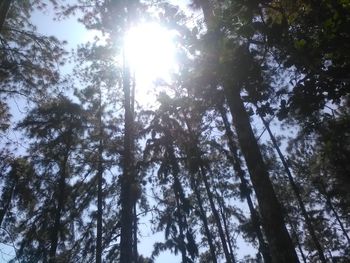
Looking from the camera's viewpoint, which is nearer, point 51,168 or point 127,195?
point 127,195

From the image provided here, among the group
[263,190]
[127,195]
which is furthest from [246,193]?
[263,190]

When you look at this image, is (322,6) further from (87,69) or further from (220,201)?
(220,201)

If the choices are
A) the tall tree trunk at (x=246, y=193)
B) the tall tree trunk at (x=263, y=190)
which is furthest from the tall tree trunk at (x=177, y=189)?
the tall tree trunk at (x=263, y=190)

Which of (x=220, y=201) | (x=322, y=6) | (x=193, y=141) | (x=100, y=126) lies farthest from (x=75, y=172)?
(x=322, y=6)

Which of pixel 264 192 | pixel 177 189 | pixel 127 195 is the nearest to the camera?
pixel 264 192

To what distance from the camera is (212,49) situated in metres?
6.02

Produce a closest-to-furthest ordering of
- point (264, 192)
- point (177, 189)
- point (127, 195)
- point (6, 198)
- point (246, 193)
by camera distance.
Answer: point (264, 192) < point (127, 195) < point (6, 198) < point (246, 193) < point (177, 189)

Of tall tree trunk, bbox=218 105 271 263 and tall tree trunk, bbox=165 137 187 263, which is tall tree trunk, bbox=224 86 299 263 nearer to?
tall tree trunk, bbox=218 105 271 263

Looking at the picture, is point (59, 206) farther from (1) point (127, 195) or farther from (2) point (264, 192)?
(2) point (264, 192)

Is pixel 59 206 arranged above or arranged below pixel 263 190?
above

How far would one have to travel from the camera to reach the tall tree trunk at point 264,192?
5.58 m

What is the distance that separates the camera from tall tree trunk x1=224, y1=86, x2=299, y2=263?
18.3ft

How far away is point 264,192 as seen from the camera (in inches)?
242

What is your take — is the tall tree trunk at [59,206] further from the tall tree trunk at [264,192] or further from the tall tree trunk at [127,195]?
the tall tree trunk at [264,192]
